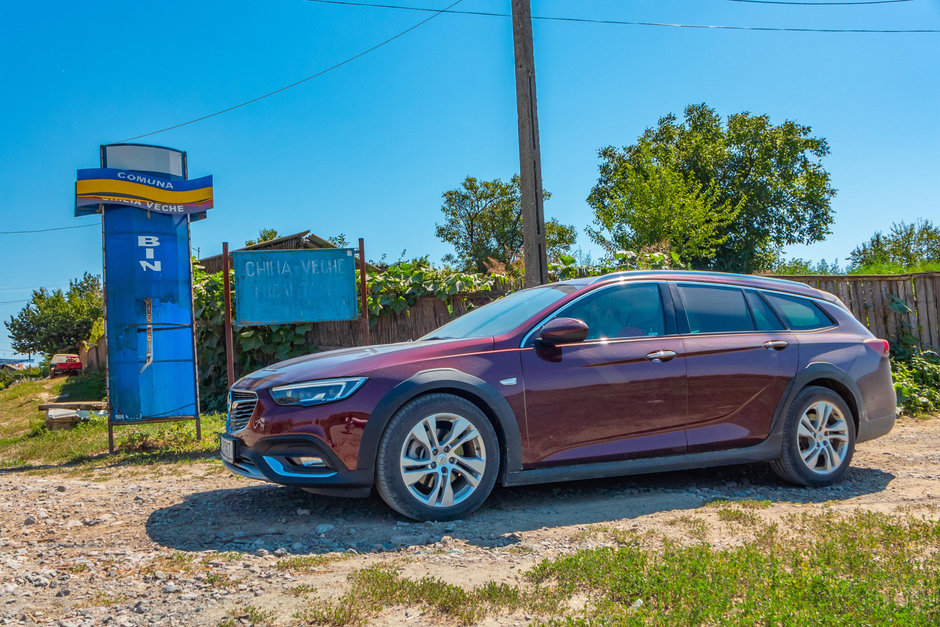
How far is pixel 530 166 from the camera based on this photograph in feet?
28.0

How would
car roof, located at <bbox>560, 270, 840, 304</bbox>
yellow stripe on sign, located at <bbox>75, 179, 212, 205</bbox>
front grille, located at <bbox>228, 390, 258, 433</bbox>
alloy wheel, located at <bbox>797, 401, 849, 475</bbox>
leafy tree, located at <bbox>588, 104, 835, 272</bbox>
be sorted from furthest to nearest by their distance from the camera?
1. leafy tree, located at <bbox>588, 104, 835, 272</bbox>
2. yellow stripe on sign, located at <bbox>75, 179, 212, 205</bbox>
3. alloy wheel, located at <bbox>797, 401, 849, 475</bbox>
4. car roof, located at <bbox>560, 270, 840, 304</bbox>
5. front grille, located at <bbox>228, 390, 258, 433</bbox>

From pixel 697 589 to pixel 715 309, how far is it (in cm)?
288

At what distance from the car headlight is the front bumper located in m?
0.22

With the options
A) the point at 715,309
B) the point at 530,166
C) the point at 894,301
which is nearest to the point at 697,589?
the point at 715,309

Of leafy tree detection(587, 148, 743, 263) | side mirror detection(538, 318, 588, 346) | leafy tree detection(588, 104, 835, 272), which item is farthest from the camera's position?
leafy tree detection(588, 104, 835, 272)

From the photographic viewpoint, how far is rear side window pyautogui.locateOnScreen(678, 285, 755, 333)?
17.6ft

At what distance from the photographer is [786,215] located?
151 feet

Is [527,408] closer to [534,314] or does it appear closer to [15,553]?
[534,314]

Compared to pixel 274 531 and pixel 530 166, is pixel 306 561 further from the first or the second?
pixel 530 166

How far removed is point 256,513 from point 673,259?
8147mm

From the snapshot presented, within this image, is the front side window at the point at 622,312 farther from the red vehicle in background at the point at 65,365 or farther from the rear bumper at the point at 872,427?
the red vehicle in background at the point at 65,365

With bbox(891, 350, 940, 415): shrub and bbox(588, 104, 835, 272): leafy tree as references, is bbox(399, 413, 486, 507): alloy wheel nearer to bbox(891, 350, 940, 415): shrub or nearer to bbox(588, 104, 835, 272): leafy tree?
bbox(891, 350, 940, 415): shrub

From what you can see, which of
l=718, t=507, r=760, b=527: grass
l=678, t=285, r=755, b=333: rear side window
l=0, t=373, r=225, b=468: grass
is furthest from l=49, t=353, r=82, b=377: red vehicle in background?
l=718, t=507, r=760, b=527: grass

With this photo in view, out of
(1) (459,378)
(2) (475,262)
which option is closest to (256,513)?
(1) (459,378)
